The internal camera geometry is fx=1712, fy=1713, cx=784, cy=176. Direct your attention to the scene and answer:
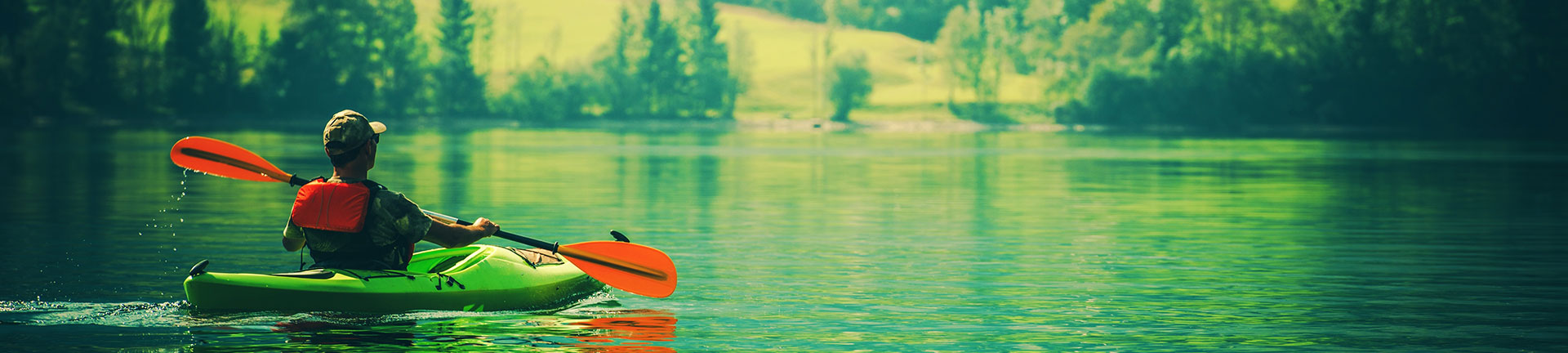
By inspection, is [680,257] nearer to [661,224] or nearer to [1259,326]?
[661,224]

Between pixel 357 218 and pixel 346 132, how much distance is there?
2.28 ft

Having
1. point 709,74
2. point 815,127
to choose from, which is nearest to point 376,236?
point 815,127

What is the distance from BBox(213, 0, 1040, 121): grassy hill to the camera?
14462cm

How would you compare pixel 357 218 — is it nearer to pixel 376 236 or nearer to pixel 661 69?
pixel 376 236

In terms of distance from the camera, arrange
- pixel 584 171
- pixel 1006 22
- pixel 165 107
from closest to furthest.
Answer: pixel 584 171, pixel 165 107, pixel 1006 22

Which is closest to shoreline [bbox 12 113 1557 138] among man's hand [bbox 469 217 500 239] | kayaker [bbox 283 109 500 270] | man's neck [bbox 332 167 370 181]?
man's hand [bbox 469 217 500 239]

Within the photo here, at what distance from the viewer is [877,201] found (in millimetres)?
Result: 31562

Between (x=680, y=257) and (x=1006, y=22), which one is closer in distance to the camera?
(x=680, y=257)

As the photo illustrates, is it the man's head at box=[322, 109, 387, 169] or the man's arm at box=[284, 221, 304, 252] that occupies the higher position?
the man's head at box=[322, 109, 387, 169]

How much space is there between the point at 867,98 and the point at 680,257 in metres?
124

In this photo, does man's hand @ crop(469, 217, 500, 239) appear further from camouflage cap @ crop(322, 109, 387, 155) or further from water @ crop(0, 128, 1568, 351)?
camouflage cap @ crop(322, 109, 387, 155)

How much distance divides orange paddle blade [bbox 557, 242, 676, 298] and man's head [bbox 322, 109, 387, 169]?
254 centimetres

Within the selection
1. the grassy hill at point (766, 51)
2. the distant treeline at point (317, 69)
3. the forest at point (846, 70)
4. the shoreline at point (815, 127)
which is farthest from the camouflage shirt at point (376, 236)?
the grassy hill at point (766, 51)

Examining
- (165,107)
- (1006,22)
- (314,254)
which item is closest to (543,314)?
(314,254)
